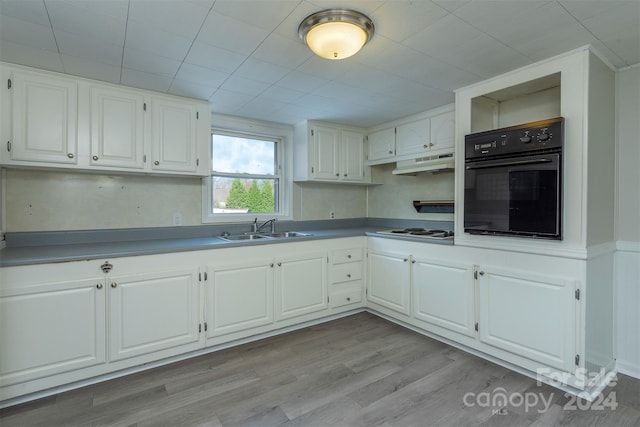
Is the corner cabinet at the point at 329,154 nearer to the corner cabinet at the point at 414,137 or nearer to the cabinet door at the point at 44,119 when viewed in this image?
the corner cabinet at the point at 414,137

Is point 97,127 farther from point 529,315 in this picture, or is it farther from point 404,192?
point 529,315

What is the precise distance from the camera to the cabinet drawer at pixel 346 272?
10.6ft

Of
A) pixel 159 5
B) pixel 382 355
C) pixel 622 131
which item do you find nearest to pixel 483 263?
pixel 382 355

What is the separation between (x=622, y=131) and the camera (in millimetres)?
2215

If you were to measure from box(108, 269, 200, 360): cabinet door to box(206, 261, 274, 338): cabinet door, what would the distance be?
0.43 feet

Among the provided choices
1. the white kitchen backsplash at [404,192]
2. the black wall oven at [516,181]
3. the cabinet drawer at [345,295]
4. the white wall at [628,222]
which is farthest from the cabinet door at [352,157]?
the white wall at [628,222]

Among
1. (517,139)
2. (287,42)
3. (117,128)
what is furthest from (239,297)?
(517,139)

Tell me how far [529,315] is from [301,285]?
1796 mm

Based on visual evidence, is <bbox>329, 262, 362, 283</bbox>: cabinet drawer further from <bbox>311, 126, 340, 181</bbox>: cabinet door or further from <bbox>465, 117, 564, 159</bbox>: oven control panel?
<bbox>465, 117, 564, 159</bbox>: oven control panel

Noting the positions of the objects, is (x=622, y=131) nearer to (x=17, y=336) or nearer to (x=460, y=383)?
(x=460, y=383)

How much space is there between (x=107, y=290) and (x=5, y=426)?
0.80 m

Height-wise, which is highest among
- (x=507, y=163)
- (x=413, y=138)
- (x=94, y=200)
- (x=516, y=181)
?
(x=413, y=138)

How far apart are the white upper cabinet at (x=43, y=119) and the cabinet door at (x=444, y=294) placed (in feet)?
9.48

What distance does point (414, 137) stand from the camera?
10.9 feet
